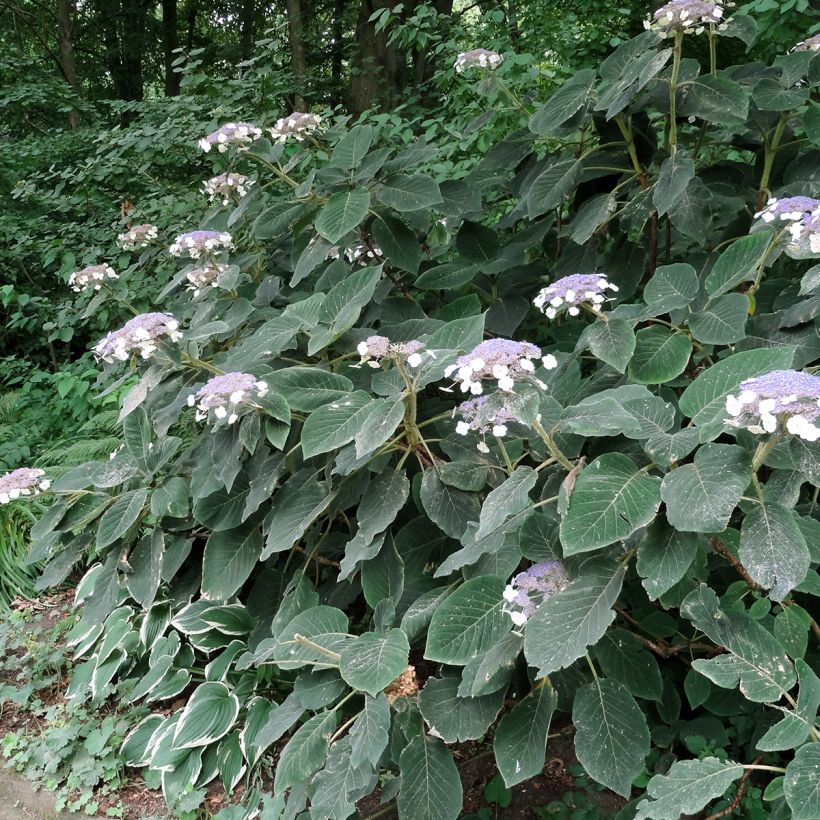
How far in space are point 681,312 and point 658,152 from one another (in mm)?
785

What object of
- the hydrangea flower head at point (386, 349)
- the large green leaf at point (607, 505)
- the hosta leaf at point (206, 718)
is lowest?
the hosta leaf at point (206, 718)

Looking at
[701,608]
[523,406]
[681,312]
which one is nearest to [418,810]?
[701,608]

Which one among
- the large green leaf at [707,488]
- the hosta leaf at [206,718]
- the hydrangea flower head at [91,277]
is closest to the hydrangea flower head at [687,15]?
A: the large green leaf at [707,488]

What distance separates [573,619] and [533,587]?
146 millimetres

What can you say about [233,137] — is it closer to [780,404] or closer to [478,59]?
[478,59]

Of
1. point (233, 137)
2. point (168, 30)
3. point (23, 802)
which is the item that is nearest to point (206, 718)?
point (23, 802)

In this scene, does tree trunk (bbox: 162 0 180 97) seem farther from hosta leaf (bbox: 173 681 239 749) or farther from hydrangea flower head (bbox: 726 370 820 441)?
hydrangea flower head (bbox: 726 370 820 441)

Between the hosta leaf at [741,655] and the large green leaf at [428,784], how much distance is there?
548 mm

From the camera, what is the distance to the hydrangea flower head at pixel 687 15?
67.9 inches

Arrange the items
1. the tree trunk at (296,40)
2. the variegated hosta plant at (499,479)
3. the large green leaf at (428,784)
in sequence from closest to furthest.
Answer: the variegated hosta plant at (499,479) → the large green leaf at (428,784) → the tree trunk at (296,40)

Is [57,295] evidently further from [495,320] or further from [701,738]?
[701,738]

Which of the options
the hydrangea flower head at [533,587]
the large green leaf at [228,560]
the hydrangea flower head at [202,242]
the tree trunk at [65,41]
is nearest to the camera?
the hydrangea flower head at [533,587]

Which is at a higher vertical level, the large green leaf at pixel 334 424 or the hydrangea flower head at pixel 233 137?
the hydrangea flower head at pixel 233 137

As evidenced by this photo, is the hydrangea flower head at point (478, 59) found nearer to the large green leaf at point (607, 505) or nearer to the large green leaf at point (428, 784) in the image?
the large green leaf at point (607, 505)
